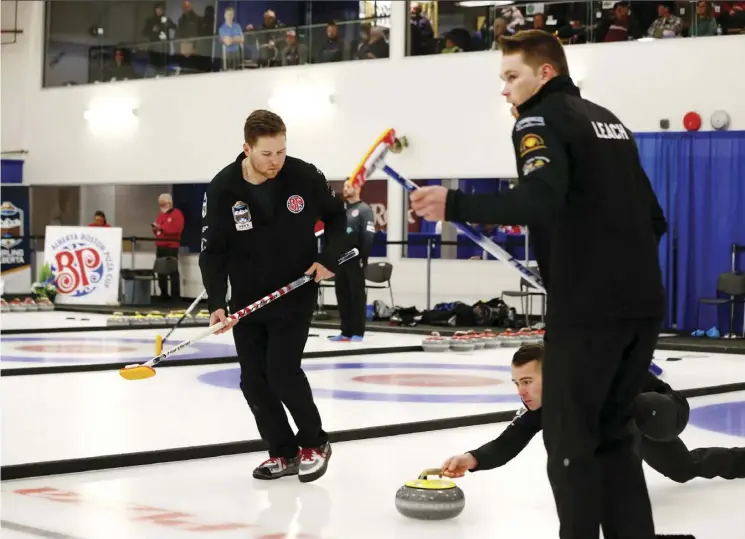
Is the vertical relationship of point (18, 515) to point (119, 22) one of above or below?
below

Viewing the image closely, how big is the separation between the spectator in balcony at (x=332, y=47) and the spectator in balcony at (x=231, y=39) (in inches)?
67.4

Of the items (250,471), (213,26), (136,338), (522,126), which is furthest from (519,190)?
(213,26)

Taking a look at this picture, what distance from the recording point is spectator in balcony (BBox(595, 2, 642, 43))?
51.3 feet

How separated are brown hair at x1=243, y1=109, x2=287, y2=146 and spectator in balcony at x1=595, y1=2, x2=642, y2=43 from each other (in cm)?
1147

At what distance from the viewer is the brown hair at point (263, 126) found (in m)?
4.96

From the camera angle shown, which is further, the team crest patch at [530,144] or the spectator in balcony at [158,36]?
the spectator in balcony at [158,36]

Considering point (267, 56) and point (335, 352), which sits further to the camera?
point (267, 56)

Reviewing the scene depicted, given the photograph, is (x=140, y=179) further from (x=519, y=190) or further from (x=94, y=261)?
(x=519, y=190)

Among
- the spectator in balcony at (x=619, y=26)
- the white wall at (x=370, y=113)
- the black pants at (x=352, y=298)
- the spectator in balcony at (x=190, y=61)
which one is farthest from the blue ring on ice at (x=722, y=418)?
the spectator in balcony at (x=190, y=61)

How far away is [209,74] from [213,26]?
77 centimetres

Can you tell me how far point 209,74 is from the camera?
20.0 meters

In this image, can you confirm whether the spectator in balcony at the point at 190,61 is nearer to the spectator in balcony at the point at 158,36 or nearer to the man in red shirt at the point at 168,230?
the spectator in balcony at the point at 158,36

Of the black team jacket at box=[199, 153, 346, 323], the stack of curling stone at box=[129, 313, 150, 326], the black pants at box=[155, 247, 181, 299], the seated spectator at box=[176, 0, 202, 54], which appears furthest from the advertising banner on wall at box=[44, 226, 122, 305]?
the black team jacket at box=[199, 153, 346, 323]

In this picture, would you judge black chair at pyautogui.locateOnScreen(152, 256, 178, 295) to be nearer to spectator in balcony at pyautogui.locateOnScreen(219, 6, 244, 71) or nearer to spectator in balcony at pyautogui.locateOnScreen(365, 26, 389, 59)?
spectator in balcony at pyautogui.locateOnScreen(219, 6, 244, 71)
